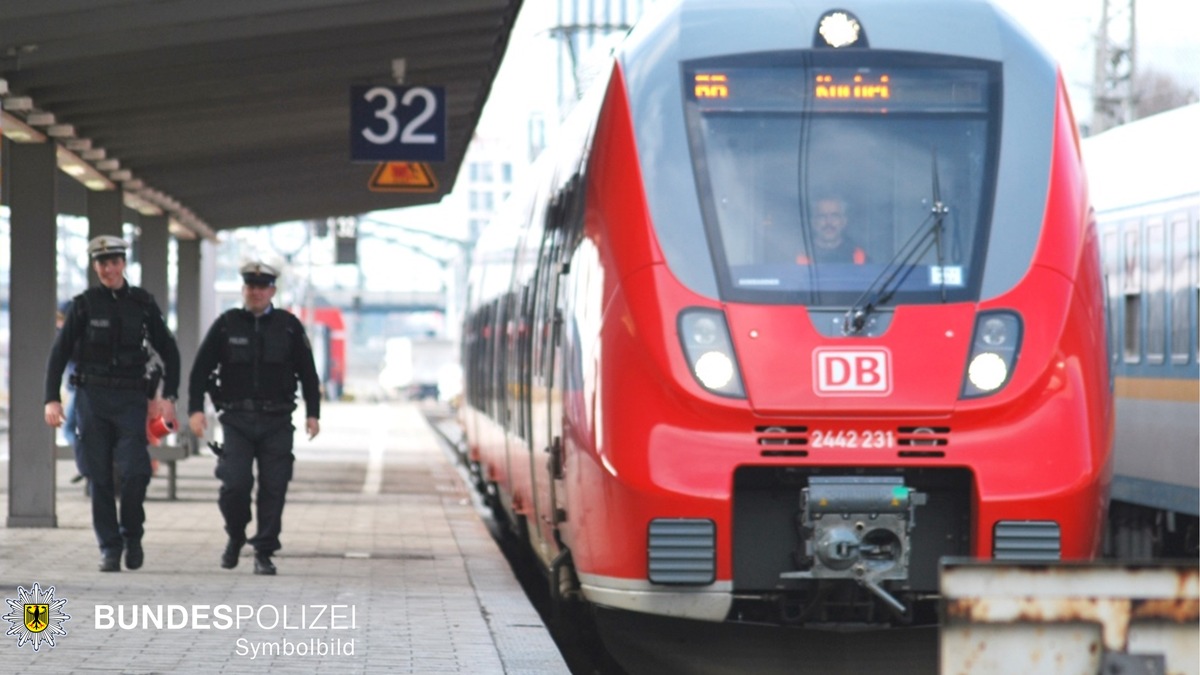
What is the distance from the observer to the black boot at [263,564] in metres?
12.4

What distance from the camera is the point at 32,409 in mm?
15906

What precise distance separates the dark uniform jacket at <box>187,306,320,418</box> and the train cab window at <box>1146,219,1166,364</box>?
5711 millimetres

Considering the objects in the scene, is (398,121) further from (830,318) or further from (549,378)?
(830,318)

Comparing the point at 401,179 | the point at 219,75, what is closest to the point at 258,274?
the point at 219,75

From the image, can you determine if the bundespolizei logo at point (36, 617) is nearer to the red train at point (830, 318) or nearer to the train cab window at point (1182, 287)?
the red train at point (830, 318)

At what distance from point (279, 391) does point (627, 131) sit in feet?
13.1

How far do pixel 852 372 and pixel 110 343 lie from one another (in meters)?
5.05

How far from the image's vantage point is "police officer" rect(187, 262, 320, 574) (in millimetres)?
12359

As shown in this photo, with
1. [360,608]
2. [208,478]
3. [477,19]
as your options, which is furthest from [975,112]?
[208,478]

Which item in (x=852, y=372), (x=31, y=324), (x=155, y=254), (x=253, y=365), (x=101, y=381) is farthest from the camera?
(x=155, y=254)

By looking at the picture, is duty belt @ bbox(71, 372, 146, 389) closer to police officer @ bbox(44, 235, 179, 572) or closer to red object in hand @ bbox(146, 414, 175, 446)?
police officer @ bbox(44, 235, 179, 572)

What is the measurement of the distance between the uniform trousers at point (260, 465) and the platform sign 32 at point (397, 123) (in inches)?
195

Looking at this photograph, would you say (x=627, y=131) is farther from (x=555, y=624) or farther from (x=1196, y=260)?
(x=1196, y=260)

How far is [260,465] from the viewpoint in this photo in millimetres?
12500
